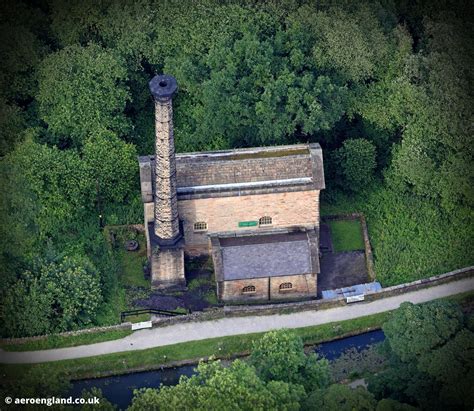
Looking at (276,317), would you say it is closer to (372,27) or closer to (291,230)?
(291,230)

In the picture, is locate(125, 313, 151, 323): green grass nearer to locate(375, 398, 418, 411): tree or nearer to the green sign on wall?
the green sign on wall

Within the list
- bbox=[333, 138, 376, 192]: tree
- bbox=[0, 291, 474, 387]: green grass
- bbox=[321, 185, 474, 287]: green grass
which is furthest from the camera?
bbox=[333, 138, 376, 192]: tree

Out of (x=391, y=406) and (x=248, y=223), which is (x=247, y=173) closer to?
→ (x=248, y=223)

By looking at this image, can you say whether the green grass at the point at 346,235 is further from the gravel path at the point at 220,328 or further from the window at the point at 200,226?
the window at the point at 200,226

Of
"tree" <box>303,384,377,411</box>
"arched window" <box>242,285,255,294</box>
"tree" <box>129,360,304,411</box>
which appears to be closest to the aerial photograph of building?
"arched window" <box>242,285,255,294</box>

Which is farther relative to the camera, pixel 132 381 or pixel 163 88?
pixel 132 381

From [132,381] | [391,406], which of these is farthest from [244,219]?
[391,406]

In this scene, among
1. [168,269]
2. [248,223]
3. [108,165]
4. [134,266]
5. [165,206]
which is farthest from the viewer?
[108,165]

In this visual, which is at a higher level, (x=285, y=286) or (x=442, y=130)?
(x=442, y=130)
